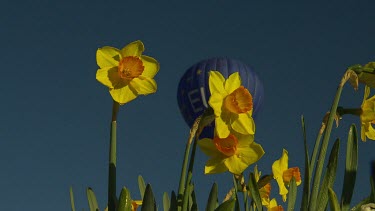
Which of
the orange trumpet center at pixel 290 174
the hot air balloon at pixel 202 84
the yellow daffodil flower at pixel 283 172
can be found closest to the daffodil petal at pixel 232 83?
the yellow daffodil flower at pixel 283 172

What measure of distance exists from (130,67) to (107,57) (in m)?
0.15

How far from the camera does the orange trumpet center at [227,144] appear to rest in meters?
3.25

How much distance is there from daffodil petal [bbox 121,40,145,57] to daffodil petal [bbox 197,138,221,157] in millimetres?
596

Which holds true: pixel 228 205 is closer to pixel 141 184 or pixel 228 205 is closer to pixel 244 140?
pixel 244 140

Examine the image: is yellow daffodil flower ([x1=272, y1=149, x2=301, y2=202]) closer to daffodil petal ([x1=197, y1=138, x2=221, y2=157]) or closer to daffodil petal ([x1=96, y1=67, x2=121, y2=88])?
daffodil petal ([x1=197, y1=138, x2=221, y2=157])

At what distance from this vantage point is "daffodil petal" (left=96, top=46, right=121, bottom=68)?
3357 millimetres

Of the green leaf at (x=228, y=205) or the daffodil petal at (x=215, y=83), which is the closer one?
the green leaf at (x=228, y=205)

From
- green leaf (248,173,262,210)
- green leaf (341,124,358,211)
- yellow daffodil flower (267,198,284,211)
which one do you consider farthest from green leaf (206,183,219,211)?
yellow daffodil flower (267,198,284,211)

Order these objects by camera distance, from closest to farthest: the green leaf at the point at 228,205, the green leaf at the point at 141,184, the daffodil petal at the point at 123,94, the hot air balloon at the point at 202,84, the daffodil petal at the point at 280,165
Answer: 1. the green leaf at the point at 228,205
2. the daffodil petal at the point at 123,94
3. the green leaf at the point at 141,184
4. the daffodil petal at the point at 280,165
5. the hot air balloon at the point at 202,84

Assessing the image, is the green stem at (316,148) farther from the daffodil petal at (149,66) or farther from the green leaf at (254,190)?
the daffodil petal at (149,66)

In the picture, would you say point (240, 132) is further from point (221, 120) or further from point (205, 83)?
point (205, 83)

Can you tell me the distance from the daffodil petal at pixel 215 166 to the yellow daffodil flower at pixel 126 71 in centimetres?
50

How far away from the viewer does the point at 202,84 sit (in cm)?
2136

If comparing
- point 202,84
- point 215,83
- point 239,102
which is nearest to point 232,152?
point 239,102
